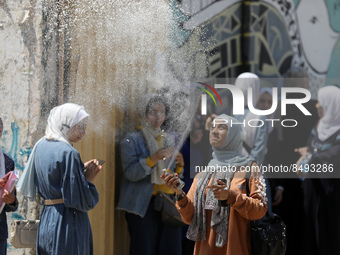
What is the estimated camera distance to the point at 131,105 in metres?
5.03

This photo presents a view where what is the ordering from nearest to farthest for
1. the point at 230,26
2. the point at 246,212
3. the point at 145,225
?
1. the point at 246,212
2. the point at 145,225
3. the point at 230,26

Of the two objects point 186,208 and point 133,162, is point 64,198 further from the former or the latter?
point 133,162

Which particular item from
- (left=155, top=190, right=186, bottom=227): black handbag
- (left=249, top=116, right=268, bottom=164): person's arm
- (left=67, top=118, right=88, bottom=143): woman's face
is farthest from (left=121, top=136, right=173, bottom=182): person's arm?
Answer: (left=67, top=118, right=88, bottom=143): woman's face

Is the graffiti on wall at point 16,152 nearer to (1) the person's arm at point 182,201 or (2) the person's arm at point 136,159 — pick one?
(2) the person's arm at point 136,159

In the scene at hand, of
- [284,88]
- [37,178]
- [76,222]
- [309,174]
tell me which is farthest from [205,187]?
[284,88]

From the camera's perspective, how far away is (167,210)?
4.79 m

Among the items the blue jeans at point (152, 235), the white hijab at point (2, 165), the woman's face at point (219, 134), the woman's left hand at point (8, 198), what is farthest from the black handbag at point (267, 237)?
the white hijab at point (2, 165)

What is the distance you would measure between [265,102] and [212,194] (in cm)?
168

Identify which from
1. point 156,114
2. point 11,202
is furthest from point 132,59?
point 11,202

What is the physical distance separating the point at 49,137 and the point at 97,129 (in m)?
0.85

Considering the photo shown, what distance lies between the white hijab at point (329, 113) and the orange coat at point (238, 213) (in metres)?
1.54

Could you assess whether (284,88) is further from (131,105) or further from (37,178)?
(37,178)

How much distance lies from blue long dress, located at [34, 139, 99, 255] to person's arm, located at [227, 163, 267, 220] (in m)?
0.94

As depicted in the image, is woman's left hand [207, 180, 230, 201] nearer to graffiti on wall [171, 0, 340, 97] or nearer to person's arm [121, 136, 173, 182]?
person's arm [121, 136, 173, 182]
